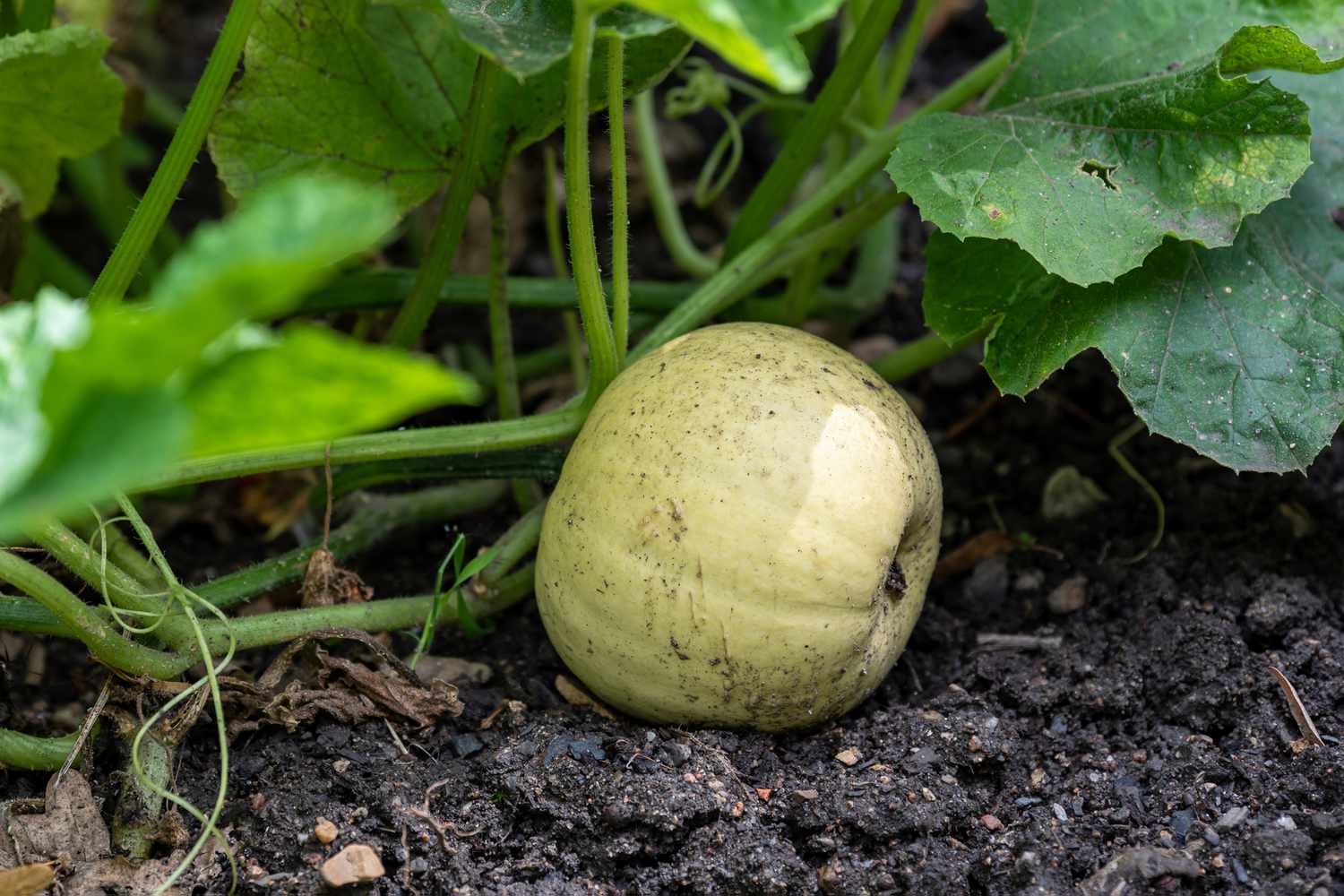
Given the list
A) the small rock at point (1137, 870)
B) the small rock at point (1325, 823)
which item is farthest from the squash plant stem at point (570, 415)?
the small rock at point (1325, 823)

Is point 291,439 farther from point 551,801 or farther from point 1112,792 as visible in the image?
point 1112,792

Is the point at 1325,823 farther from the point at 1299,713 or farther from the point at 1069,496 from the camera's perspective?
the point at 1069,496

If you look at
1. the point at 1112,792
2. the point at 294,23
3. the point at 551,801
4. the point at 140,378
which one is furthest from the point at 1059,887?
the point at 294,23

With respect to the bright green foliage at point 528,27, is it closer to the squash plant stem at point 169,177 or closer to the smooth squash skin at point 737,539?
the squash plant stem at point 169,177

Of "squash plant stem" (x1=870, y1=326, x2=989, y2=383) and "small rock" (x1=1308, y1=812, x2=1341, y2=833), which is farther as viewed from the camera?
"squash plant stem" (x1=870, y1=326, x2=989, y2=383)

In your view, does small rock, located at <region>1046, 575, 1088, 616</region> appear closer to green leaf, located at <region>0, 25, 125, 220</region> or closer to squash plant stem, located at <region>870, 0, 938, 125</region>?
squash plant stem, located at <region>870, 0, 938, 125</region>

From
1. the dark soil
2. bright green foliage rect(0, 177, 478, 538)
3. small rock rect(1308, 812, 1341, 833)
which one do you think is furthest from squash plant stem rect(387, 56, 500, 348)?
small rock rect(1308, 812, 1341, 833)

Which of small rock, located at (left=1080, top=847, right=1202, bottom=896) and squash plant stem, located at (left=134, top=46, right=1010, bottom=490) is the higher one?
squash plant stem, located at (left=134, top=46, right=1010, bottom=490)
